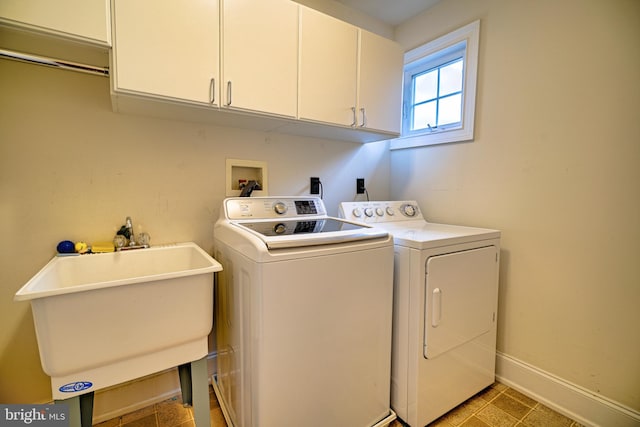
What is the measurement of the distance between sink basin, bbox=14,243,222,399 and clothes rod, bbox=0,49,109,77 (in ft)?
2.68

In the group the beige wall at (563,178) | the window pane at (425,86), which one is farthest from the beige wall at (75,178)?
the beige wall at (563,178)

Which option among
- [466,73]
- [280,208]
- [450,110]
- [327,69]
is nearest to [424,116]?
[450,110]

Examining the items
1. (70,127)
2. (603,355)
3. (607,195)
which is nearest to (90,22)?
A: (70,127)

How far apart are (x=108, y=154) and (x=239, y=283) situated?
0.92m

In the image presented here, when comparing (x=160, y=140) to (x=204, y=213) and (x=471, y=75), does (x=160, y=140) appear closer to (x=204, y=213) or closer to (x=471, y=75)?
(x=204, y=213)

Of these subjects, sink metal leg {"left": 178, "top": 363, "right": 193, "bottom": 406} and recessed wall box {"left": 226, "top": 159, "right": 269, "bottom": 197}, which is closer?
sink metal leg {"left": 178, "top": 363, "right": 193, "bottom": 406}

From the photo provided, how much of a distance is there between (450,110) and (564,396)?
6.00 ft

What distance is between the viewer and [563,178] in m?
1.48

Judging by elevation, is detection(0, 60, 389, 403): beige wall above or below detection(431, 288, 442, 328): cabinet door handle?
above

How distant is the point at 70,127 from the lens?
4.27ft

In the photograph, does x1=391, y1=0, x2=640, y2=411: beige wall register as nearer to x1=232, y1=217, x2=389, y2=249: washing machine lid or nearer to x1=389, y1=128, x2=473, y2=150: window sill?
x1=389, y1=128, x2=473, y2=150: window sill

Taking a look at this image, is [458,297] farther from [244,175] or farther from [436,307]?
[244,175]

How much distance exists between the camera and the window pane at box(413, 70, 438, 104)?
86.9 inches

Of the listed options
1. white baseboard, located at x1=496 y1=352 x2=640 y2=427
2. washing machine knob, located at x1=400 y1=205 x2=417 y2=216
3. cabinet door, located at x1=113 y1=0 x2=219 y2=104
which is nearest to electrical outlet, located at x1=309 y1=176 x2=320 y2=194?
washing machine knob, located at x1=400 y1=205 x2=417 y2=216
